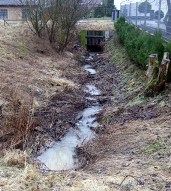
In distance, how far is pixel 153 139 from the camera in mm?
6977

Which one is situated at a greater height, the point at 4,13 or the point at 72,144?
the point at 4,13

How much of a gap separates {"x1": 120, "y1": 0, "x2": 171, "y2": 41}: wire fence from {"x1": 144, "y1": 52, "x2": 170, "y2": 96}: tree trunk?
3415 millimetres

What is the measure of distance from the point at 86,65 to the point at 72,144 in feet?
34.6

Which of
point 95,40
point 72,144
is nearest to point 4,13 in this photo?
point 95,40

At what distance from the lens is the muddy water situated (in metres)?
7.03

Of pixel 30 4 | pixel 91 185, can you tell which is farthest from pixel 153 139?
pixel 30 4

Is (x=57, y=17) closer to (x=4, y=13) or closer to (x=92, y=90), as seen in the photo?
(x=92, y=90)

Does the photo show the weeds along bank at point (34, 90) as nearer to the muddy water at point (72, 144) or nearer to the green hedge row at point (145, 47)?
the muddy water at point (72, 144)

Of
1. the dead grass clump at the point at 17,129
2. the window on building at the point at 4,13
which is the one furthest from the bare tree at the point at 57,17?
the window on building at the point at 4,13

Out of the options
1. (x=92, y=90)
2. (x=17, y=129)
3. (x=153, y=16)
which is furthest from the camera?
(x=153, y=16)

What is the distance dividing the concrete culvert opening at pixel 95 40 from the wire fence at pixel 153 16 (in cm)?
232

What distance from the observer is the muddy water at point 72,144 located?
7.03 m

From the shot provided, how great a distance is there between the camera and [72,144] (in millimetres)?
8016

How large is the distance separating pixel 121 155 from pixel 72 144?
1691 millimetres
